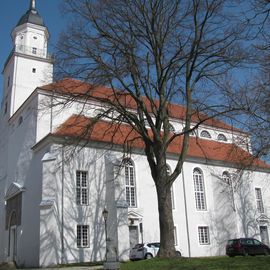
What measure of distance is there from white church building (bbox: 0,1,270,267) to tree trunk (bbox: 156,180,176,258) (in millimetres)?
3395

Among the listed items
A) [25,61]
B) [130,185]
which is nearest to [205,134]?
[130,185]

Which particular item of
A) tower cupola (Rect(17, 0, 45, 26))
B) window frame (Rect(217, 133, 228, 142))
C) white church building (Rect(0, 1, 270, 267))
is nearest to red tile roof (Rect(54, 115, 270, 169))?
white church building (Rect(0, 1, 270, 267))

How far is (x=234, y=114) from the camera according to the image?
17969mm

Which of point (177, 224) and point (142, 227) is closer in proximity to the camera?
point (142, 227)

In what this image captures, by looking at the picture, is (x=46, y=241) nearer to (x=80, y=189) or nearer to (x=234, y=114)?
(x=80, y=189)

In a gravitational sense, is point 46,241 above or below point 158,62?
below

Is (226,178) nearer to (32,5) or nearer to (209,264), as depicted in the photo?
(209,264)

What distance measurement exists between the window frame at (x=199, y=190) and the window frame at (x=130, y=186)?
6146 millimetres

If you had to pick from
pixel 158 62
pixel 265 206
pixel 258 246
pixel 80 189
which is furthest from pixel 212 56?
pixel 265 206

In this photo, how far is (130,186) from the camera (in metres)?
29.0

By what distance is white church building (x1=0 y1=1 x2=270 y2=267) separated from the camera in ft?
80.8

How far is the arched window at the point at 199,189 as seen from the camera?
3266cm

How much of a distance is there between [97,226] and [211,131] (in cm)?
1803

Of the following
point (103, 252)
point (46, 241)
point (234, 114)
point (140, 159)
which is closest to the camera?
point (234, 114)
